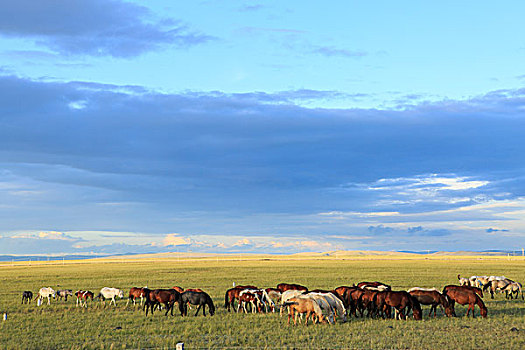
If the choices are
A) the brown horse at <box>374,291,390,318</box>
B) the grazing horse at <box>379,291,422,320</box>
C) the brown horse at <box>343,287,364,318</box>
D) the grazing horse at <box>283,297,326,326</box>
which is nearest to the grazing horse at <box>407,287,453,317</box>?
the grazing horse at <box>379,291,422,320</box>

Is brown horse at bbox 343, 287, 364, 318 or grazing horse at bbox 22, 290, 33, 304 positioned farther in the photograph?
grazing horse at bbox 22, 290, 33, 304

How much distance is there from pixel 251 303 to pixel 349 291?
16.7ft

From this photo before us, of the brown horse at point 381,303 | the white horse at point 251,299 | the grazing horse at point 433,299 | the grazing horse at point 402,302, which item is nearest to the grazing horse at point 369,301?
the brown horse at point 381,303

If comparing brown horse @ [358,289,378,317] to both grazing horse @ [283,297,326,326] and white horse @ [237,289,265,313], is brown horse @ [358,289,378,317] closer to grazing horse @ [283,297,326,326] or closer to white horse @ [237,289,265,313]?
grazing horse @ [283,297,326,326]

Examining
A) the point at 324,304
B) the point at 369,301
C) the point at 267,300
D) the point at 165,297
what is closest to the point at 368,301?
the point at 369,301

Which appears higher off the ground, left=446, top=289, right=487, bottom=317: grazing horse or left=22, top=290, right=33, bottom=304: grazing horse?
left=446, top=289, right=487, bottom=317: grazing horse

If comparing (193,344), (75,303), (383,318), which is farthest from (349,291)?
(75,303)

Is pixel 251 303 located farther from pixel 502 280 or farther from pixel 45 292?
pixel 502 280

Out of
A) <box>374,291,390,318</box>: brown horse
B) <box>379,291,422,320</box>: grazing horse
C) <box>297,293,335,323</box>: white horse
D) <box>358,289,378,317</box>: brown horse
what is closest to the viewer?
<box>297,293,335,323</box>: white horse

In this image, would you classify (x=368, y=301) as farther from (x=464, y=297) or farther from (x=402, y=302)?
→ (x=464, y=297)

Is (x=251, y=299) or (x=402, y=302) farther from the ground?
(x=402, y=302)

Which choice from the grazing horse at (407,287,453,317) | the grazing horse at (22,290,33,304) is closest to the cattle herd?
the grazing horse at (407,287,453,317)

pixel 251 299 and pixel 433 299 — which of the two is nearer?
pixel 433 299

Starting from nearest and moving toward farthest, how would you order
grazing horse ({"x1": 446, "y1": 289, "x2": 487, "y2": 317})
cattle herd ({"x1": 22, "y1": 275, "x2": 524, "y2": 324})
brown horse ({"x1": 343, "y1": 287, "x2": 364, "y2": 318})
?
cattle herd ({"x1": 22, "y1": 275, "x2": 524, "y2": 324}), grazing horse ({"x1": 446, "y1": 289, "x2": 487, "y2": 317}), brown horse ({"x1": 343, "y1": 287, "x2": 364, "y2": 318})
